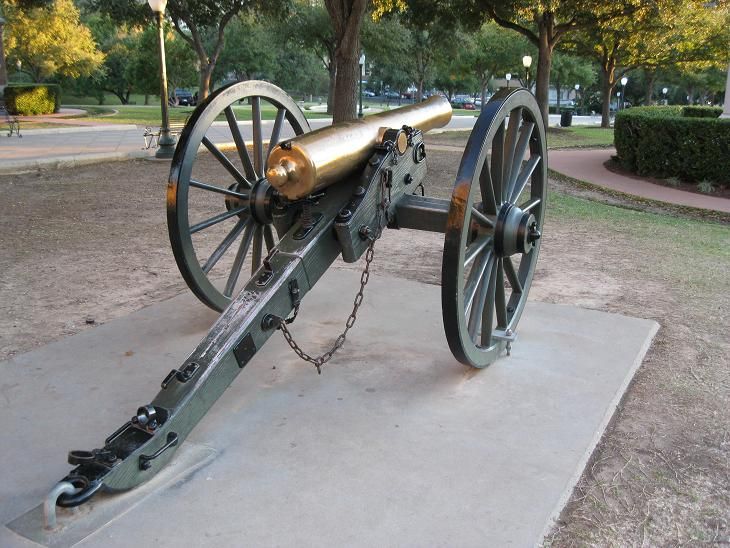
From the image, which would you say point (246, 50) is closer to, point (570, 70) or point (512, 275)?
point (570, 70)

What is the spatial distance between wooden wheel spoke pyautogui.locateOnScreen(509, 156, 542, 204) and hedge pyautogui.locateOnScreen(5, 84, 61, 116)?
1092 inches

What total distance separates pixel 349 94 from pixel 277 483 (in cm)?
1047

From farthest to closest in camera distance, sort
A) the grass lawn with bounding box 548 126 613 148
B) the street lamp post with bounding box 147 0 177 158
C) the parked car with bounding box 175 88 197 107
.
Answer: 1. the parked car with bounding box 175 88 197 107
2. the grass lawn with bounding box 548 126 613 148
3. the street lamp post with bounding box 147 0 177 158

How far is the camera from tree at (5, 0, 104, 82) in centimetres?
3108

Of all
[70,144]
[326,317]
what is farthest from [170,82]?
[326,317]

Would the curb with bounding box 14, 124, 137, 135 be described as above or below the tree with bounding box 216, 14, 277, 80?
below

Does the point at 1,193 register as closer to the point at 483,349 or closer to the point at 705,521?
the point at 483,349

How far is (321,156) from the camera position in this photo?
10.6ft

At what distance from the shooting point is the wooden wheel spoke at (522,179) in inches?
147

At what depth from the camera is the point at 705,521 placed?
2.59m

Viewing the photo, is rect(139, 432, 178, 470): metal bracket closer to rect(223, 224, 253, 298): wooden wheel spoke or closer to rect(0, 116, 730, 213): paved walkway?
rect(223, 224, 253, 298): wooden wheel spoke

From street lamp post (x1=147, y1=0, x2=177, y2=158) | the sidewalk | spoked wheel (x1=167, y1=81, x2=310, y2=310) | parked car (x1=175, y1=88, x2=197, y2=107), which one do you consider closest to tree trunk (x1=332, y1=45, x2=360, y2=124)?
street lamp post (x1=147, y1=0, x2=177, y2=158)

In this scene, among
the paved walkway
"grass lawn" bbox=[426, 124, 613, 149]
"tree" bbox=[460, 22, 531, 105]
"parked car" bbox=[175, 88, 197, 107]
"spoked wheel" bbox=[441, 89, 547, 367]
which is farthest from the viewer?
"parked car" bbox=[175, 88, 197, 107]

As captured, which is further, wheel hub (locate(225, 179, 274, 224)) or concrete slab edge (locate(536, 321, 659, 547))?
wheel hub (locate(225, 179, 274, 224))
